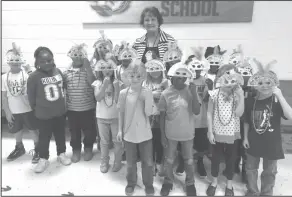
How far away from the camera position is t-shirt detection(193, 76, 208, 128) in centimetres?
189

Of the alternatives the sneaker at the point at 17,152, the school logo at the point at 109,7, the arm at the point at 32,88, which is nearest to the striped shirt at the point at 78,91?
the arm at the point at 32,88

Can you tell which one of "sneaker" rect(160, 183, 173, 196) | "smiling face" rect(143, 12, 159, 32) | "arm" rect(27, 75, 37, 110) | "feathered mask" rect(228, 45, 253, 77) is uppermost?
"smiling face" rect(143, 12, 159, 32)

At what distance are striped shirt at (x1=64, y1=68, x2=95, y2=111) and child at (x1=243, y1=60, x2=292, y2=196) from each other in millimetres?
1360

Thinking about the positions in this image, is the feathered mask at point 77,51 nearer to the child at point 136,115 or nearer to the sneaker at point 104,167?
the child at point 136,115

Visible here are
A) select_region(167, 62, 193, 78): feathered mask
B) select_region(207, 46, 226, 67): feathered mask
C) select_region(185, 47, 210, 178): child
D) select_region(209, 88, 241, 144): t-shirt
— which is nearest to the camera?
select_region(167, 62, 193, 78): feathered mask

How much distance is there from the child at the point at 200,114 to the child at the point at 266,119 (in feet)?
1.09

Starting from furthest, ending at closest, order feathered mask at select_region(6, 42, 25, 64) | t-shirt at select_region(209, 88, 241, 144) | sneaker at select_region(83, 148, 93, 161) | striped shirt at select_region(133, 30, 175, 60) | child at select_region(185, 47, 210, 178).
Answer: sneaker at select_region(83, 148, 93, 161), feathered mask at select_region(6, 42, 25, 64), striped shirt at select_region(133, 30, 175, 60), child at select_region(185, 47, 210, 178), t-shirt at select_region(209, 88, 241, 144)

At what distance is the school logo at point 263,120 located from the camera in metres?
1.67

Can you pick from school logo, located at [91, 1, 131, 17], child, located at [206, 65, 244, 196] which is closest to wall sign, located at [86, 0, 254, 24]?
school logo, located at [91, 1, 131, 17]

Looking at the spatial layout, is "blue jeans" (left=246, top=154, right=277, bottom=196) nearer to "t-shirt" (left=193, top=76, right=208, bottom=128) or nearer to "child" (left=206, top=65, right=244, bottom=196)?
"child" (left=206, top=65, right=244, bottom=196)

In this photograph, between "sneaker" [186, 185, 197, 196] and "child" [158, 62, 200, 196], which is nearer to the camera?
"child" [158, 62, 200, 196]

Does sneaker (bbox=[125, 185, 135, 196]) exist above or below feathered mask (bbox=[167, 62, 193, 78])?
below

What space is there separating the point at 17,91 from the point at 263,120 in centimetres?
216

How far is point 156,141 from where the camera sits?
6.53ft
